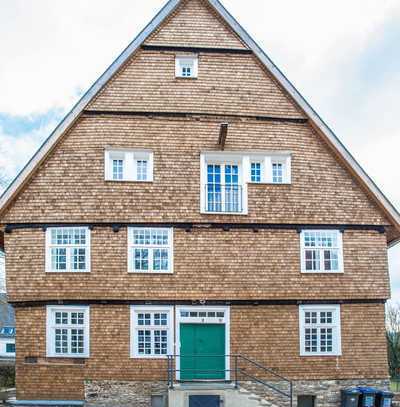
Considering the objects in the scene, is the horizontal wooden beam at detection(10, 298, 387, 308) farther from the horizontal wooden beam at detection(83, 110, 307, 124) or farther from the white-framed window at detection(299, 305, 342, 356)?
the horizontal wooden beam at detection(83, 110, 307, 124)

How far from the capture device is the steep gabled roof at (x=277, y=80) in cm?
1702

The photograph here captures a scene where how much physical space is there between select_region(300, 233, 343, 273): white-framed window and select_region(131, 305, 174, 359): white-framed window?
4.57 meters

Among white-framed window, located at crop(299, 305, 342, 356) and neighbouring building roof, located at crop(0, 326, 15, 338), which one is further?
neighbouring building roof, located at crop(0, 326, 15, 338)

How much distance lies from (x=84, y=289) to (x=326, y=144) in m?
8.94

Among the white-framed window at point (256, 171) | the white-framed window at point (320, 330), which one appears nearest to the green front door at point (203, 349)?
the white-framed window at point (320, 330)

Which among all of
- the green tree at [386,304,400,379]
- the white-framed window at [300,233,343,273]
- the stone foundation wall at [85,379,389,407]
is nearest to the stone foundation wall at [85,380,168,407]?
the stone foundation wall at [85,379,389,407]

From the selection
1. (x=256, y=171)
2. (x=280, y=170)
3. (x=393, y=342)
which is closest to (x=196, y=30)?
(x=256, y=171)

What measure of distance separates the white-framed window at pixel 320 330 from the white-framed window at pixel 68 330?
661 cm

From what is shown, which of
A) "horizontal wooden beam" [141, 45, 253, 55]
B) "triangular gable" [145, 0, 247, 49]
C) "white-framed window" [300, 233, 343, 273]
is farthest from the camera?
"triangular gable" [145, 0, 247, 49]

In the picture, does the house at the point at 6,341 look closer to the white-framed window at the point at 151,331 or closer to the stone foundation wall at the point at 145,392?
the stone foundation wall at the point at 145,392

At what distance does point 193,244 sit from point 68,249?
12.4 ft

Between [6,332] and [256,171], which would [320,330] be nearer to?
[256,171]

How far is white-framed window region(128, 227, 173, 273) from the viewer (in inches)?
666

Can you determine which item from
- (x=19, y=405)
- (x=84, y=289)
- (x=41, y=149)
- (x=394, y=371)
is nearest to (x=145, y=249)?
(x=84, y=289)
